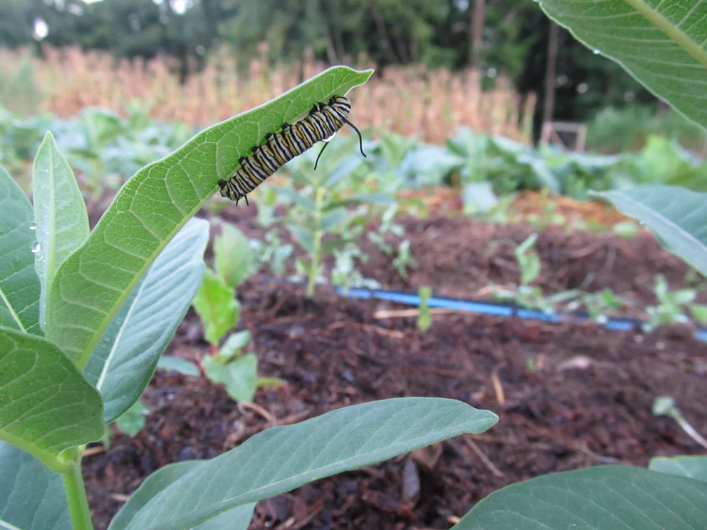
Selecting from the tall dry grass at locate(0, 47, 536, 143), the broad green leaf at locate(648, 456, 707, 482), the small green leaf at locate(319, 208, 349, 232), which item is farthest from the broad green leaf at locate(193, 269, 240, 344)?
the tall dry grass at locate(0, 47, 536, 143)

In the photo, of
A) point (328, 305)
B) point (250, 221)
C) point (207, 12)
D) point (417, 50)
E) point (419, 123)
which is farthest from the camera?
point (207, 12)

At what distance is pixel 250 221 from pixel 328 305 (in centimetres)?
165

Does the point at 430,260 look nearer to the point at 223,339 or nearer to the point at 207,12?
the point at 223,339

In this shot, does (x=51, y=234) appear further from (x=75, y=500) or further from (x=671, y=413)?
(x=671, y=413)

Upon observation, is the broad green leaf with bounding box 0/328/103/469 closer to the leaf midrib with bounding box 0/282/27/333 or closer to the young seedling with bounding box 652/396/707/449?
the leaf midrib with bounding box 0/282/27/333

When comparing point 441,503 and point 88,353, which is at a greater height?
point 88,353

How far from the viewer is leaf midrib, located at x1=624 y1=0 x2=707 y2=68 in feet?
2.01

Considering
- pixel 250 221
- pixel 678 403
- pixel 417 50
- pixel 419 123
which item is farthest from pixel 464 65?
pixel 678 403

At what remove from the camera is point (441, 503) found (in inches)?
40.6

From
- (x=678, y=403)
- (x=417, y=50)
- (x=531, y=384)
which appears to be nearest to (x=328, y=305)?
(x=531, y=384)

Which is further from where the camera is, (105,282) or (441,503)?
(441,503)

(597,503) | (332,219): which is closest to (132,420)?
(597,503)

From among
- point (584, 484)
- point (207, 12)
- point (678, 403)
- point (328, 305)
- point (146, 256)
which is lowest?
point (678, 403)

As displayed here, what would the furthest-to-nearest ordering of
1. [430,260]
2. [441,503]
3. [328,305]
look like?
[430,260] → [328,305] → [441,503]
